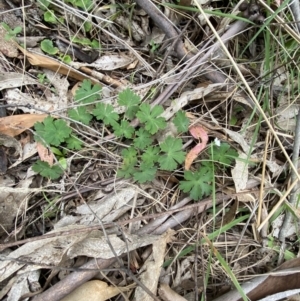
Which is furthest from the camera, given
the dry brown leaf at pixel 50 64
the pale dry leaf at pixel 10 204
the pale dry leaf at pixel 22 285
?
the dry brown leaf at pixel 50 64

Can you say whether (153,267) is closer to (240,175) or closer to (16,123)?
(240,175)

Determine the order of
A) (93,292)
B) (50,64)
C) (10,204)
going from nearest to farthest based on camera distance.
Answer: (93,292) < (10,204) < (50,64)

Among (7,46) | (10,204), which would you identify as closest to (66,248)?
(10,204)

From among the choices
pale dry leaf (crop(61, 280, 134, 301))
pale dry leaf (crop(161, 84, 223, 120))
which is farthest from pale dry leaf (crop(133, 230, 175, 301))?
pale dry leaf (crop(161, 84, 223, 120))

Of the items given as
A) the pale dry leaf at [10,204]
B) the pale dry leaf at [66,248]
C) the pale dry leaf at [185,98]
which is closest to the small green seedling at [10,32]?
the pale dry leaf at [10,204]

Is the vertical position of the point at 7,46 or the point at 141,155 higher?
the point at 7,46

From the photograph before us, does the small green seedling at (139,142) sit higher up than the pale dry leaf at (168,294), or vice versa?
the small green seedling at (139,142)

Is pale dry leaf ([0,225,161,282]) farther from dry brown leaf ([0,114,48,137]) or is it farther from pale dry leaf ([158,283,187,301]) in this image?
dry brown leaf ([0,114,48,137])

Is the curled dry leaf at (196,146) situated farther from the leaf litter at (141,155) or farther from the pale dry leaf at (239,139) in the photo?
the pale dry leaf at (239,139)
